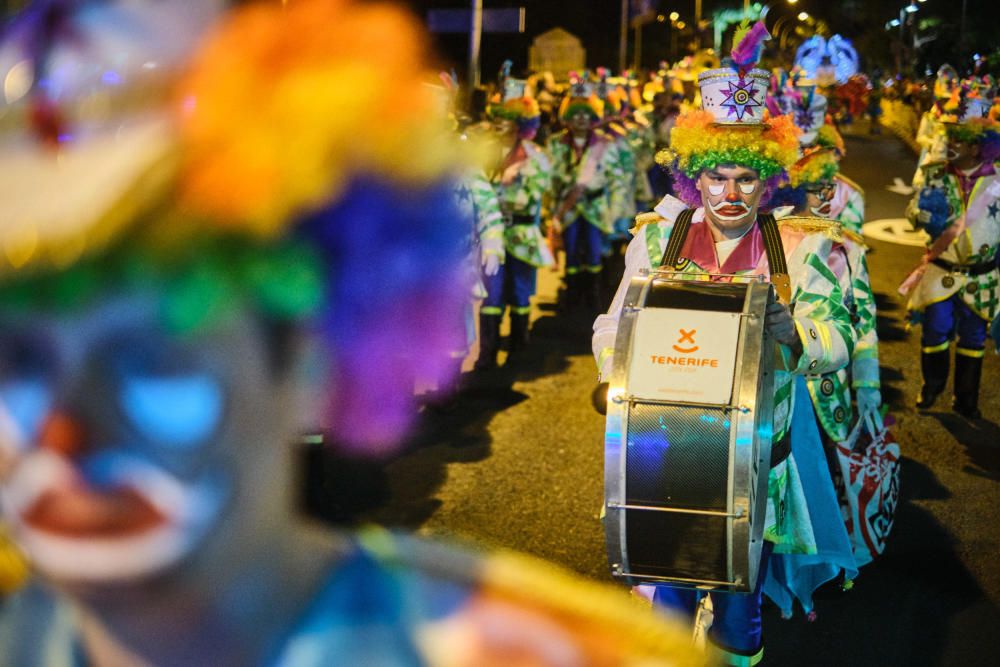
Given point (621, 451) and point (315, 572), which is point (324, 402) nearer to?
point (315, 572)

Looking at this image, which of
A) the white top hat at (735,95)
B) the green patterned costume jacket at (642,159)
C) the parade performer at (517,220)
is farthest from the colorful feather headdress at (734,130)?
the green patterned costume jacket at (642,159)

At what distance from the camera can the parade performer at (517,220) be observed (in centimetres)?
945

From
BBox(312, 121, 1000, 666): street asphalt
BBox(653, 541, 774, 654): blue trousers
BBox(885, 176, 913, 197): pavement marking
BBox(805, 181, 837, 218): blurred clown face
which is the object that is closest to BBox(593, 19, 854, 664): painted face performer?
BBox(653, 541, 774, 654): blue trousers

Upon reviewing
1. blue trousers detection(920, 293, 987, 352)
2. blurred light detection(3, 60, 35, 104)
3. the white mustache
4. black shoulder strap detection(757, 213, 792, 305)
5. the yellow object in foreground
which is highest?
blurred light detection(3, 60, 35, 104)

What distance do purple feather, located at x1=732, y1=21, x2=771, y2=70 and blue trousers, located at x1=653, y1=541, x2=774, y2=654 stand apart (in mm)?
2175

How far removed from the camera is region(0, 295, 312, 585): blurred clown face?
937 mm

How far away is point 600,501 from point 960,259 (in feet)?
10.9

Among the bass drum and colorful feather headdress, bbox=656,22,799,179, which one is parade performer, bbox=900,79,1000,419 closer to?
colorful feather headdress, bbox=656,22,799,179

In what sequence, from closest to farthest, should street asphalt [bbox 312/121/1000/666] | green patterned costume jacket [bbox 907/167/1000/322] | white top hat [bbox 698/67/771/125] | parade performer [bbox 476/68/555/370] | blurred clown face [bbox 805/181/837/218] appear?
white top hat [bbox 698/67/771/125] → street asphalt [bbox 312/121/1000/666] → blurred clown face [bbox 805/181/837/218] → green patterned costume jacket [bbox 907/167/1000/322] → parade performer [bbox 476/68/555/370]

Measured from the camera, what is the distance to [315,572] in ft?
3.84

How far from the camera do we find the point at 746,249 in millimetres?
4234

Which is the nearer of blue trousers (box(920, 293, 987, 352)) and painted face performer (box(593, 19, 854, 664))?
painted face performer (box(593, 19, 854, 664))

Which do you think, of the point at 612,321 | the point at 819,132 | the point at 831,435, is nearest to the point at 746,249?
the point at 612,321

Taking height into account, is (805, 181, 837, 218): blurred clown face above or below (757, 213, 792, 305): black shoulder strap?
below
